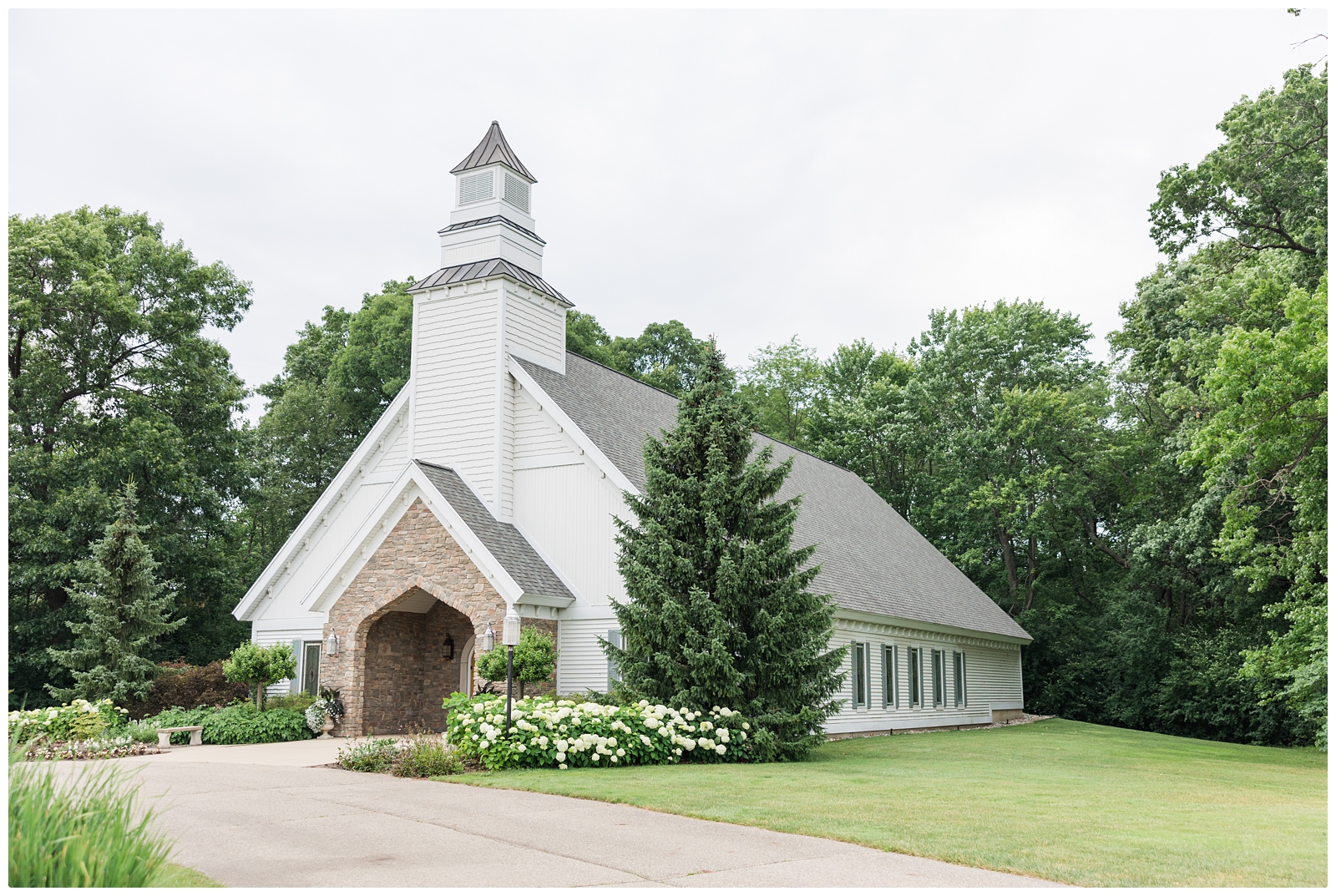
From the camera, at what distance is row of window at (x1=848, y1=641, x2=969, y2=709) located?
24.8m

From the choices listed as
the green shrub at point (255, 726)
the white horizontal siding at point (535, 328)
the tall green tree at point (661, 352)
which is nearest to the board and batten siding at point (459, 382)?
the white horizontal siding at point (535, 328)

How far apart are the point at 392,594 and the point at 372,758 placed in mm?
6670

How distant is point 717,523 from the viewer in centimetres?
1725

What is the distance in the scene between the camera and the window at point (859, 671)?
24.5m

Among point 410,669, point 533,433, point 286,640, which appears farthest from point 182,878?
point 286,640

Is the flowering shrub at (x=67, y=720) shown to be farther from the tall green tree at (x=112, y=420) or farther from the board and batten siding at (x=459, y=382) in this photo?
the tall green tree at (x=112, y=420)

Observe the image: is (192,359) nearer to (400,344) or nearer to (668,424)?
(400,344)

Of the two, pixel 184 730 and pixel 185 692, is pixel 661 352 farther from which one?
pixel 184 730

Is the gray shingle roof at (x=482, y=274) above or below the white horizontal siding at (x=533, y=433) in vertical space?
above

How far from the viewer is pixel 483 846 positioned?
8.52 metres

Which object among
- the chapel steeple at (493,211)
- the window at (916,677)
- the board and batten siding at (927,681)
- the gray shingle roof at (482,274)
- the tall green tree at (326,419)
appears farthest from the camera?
the tall green tree at (326,419)

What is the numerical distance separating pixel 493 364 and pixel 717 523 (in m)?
7.87

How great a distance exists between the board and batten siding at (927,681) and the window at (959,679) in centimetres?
12

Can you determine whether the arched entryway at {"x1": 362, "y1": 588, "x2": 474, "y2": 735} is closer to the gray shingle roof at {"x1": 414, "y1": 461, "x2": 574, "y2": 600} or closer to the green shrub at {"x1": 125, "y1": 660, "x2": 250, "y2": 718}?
the gray shingle roof at {"x1": 414, "y1": 461, "x2": 574, "y2": 600}
